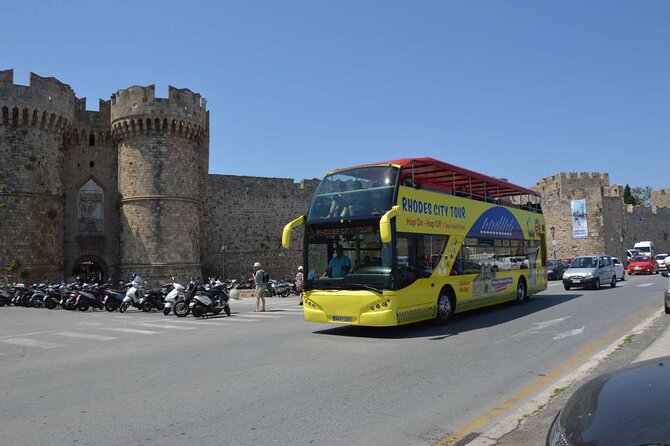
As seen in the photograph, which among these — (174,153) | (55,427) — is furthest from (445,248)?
(174,153)

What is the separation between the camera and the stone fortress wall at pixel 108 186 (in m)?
24.8

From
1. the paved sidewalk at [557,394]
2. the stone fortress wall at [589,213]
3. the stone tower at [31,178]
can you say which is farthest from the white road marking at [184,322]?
the stone fortress wall at [589,213]

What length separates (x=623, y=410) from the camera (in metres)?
2.47

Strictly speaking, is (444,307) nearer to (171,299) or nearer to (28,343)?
(28,343)

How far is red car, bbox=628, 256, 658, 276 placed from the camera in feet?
104

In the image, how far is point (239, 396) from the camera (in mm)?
5387

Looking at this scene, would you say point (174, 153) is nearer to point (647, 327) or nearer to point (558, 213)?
point (647, 327)

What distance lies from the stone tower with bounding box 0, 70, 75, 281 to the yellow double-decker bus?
65.7ft

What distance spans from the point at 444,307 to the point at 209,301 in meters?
7.01

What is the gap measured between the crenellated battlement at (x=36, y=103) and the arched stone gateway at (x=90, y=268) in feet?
23.4

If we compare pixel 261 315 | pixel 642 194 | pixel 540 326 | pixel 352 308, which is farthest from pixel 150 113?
pixel 642 194

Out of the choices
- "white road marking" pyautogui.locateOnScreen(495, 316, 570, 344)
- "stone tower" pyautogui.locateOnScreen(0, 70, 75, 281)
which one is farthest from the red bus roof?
"stone tower" pyautogui.locateOnScreen(0, 70, 75, 281)

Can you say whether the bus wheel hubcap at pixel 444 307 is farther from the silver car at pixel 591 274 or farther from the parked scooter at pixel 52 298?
the parked scooter at pixel 52 298

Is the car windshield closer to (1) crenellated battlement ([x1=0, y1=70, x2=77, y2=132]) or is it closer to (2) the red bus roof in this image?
(2) the red bus roof
